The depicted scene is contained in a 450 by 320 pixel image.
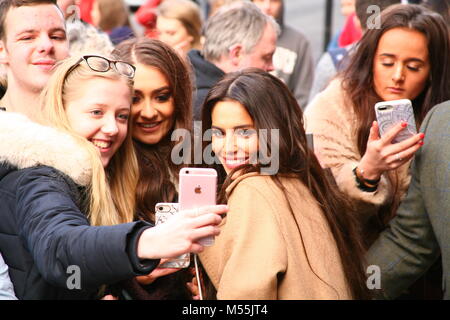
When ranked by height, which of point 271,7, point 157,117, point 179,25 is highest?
point 271,7

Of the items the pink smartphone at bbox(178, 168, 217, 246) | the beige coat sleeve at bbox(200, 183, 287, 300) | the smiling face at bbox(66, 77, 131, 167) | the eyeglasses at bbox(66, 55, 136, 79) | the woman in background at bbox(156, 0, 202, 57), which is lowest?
the beige coat sleeve at bbox(200, 183, 287, 300)

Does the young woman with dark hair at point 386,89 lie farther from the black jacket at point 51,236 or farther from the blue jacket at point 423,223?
the black jacket at point 51,236

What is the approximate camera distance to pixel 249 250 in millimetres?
3082

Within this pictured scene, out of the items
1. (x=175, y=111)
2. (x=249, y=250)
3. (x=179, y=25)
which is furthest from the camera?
(x=179, y=25)

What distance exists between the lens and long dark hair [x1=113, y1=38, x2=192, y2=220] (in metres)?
3.74

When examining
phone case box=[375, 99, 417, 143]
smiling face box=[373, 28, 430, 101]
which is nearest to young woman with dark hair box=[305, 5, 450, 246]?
smiling face box=[373, 28, 430, 101]

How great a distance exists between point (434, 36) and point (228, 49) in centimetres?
133

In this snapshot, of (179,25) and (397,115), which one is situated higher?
(179,25)

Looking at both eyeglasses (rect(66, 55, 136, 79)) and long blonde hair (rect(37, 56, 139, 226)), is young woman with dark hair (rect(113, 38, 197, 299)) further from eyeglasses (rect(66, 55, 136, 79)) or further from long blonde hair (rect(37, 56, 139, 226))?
eyeglasses (rect(66, 55, 136, 79))

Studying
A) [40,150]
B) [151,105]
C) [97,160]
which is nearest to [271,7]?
[151,105]

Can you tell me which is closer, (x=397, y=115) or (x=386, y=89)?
(x=397, y=115)

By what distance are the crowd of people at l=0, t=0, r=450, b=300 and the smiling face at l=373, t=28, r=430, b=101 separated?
0.03 ft

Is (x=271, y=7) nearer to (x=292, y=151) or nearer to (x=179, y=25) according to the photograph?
(x=179, y=25)

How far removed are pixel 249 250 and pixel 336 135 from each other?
1.35m
